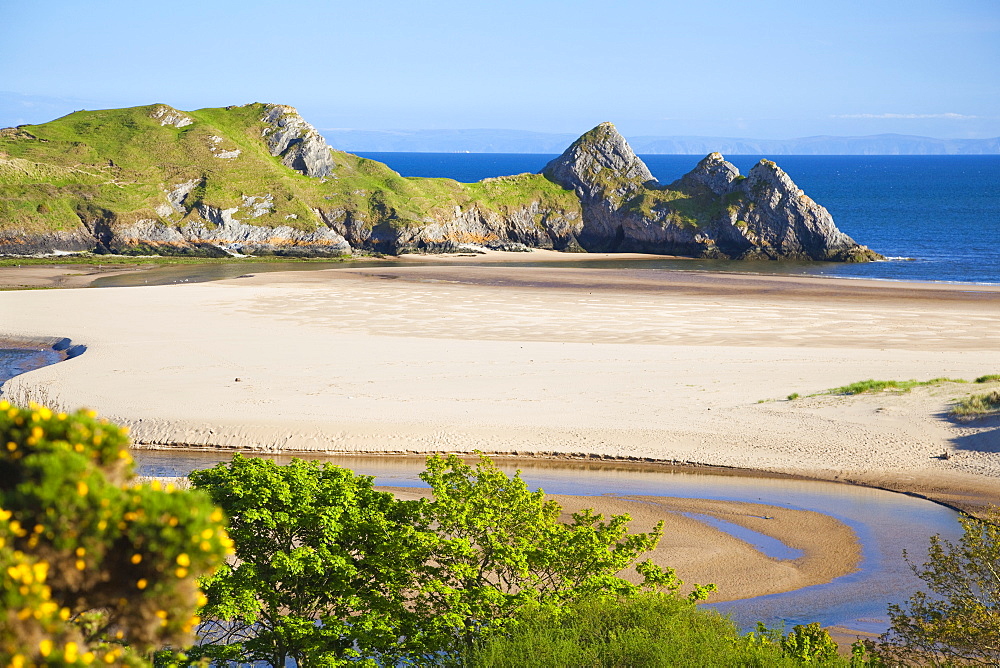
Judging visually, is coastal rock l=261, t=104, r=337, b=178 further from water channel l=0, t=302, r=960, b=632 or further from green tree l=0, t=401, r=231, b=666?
green tree l=0, t=401, r=231, b=666

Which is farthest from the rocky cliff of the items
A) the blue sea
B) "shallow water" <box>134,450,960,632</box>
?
"shallow water" <box>134,450,960,632</box>

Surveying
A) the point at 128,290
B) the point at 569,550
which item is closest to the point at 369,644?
the point at 569,550

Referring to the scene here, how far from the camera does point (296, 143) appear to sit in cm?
10544

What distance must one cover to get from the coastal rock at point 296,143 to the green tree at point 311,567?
94.2 metres

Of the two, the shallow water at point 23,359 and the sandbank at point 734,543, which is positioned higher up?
the shallow water at point 23,359

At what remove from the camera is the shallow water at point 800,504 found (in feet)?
56.5

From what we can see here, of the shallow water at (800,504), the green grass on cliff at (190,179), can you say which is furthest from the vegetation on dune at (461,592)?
the green grass on cliff at (190,179)

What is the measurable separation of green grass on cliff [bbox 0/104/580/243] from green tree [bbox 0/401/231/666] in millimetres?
84826

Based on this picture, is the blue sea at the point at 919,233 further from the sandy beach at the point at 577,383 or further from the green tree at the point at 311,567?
the green tree at the point at 311,567

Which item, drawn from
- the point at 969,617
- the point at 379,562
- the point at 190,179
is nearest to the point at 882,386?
the point at 969,617

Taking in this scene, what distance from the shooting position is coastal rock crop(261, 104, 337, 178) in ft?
339

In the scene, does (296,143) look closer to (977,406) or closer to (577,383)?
(577,383)

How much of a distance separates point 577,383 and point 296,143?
264 feet

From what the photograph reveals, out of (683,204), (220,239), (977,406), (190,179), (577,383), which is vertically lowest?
(577,383)
